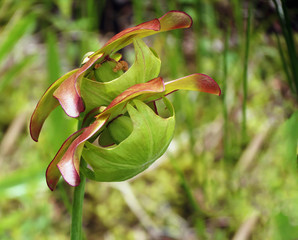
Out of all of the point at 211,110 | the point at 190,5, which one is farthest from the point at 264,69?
the point at 190,5


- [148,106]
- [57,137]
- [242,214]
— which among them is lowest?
[242,214]

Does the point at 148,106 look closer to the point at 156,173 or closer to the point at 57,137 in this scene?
the point at 57,137

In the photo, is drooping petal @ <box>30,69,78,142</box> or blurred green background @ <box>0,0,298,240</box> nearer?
drooping petal @ <box>30,69,78,142</box>

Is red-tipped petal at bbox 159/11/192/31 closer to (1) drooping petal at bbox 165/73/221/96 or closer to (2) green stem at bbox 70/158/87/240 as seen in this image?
(1) drooping petal at bbox 165/73/221/96

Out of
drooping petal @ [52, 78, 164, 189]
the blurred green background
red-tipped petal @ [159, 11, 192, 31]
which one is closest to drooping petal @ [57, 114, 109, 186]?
drooping petal @ [52, 78, 164, 189]

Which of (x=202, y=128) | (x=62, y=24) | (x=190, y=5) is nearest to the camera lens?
(x=202, y=128)

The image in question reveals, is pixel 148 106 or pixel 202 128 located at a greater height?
pixel 148 106

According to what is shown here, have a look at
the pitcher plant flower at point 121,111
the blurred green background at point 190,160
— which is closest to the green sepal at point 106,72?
the pitcher plant flower at point 121,111
